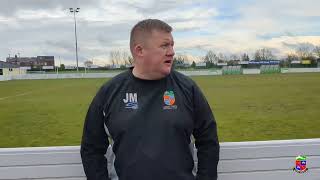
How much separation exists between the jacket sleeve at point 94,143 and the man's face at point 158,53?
327mm

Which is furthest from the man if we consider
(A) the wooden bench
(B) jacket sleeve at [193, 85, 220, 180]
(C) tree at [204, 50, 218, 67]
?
(C) tree at [204, 50, 218, 67]

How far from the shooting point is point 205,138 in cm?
244

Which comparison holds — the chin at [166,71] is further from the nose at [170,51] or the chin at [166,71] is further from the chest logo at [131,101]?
the chest logo at [131,101]

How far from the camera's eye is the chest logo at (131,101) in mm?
2381

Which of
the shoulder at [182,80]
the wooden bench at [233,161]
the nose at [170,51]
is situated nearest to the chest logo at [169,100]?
the shoulder at [182,80]

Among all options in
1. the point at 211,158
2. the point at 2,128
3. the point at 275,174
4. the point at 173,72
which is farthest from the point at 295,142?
the point at 2,128

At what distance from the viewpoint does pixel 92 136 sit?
247 cm

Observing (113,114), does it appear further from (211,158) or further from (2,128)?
(2,128)

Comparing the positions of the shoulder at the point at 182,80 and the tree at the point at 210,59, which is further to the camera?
the tree at the point at 210,59

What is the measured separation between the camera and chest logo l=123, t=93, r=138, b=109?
238cm

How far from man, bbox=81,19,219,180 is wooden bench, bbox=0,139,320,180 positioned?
0.61 meters

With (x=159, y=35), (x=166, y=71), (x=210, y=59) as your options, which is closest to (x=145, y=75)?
(x=166, y=71)

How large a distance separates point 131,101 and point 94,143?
1.10 feet

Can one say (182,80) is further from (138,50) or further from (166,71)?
(138,50)
